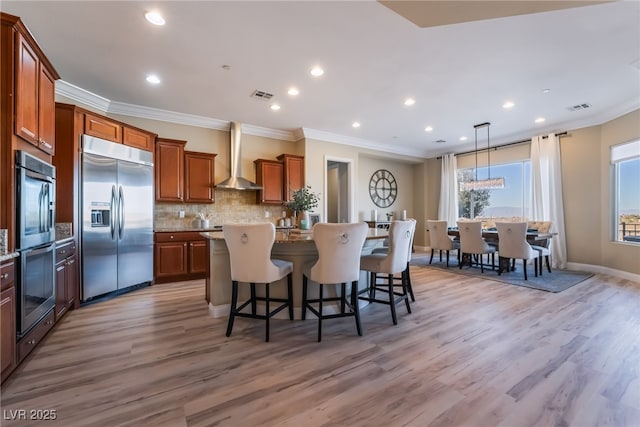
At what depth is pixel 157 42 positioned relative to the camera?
2951 mm

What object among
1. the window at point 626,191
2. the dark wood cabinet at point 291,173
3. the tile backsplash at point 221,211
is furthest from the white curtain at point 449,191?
the tile backsplash at point 221,211

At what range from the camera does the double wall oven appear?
209cm

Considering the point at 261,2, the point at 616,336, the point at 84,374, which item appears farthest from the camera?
the point at 616,336

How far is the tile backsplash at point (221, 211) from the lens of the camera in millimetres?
5098

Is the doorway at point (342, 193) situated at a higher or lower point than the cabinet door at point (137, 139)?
lower

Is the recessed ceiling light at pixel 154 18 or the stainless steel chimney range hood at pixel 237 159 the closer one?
the recessed ceiling light at pixel 154 18

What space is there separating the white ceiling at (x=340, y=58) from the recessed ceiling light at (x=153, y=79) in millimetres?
86

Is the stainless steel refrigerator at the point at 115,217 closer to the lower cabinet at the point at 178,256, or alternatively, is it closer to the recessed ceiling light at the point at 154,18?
the lower cabinet at the point at 178,256

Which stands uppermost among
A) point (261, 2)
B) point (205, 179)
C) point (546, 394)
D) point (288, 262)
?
point (261, 2)

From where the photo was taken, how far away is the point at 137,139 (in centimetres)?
423

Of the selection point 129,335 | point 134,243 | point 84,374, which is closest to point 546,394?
point 84,374

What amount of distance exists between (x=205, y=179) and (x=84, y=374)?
12.1 feet

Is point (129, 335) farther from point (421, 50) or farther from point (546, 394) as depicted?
point (421, 50)

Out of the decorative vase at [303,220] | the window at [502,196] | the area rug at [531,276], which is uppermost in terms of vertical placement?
the window at [502,196]
